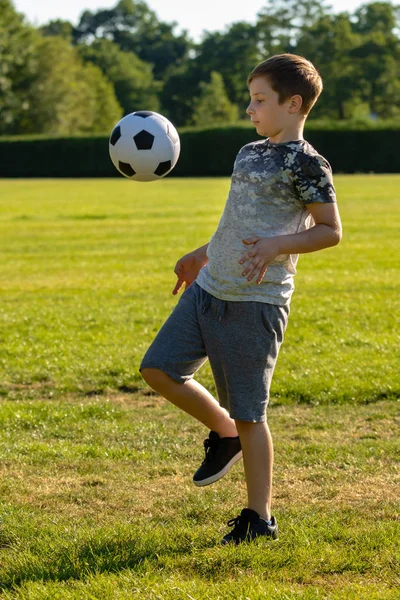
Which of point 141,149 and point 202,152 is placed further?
point 202,152

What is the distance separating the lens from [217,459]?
168 inches

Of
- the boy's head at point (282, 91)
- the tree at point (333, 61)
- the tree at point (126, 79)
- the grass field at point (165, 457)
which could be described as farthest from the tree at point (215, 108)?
the boy's head at point (282, 91)

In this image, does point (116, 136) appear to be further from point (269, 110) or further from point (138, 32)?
point (138, 32)

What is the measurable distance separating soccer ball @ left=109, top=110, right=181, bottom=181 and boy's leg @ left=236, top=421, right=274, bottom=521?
195 cm

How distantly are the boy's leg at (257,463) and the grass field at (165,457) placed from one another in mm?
175

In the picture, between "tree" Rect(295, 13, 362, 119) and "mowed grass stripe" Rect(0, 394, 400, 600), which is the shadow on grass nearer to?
"mowed grass stripe" Rect(0, 394, 400, 600)

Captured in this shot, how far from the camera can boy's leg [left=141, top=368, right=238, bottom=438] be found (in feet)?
13.3

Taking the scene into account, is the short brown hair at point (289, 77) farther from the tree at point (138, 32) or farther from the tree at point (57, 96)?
the tree at point (138, 32)

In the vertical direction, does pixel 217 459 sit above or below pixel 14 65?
below

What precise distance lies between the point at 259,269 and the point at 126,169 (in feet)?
6.81

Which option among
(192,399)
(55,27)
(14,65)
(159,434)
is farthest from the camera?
(55,27)

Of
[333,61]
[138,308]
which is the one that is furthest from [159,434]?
→ [333,61]

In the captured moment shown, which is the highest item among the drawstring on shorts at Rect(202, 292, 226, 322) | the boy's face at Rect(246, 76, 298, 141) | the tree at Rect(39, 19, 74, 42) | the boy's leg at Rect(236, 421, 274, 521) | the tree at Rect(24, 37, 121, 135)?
the tree at Rect(39, 19, 74, 42)

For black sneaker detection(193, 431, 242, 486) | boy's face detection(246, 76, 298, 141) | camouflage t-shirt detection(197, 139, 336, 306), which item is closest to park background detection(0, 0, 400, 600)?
black sneaker detection(193, 431, 242, 486)
